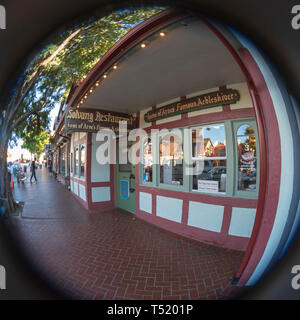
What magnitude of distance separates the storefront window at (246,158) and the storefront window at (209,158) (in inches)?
11.5

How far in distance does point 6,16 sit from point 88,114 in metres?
2.38

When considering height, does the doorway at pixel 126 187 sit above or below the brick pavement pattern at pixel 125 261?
above

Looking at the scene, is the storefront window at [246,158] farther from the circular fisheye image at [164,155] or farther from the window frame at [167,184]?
the window frame at [167,184]

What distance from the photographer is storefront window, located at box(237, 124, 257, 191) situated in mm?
2658

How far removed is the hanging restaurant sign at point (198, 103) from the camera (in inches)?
106

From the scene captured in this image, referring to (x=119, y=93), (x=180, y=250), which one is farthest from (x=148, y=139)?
(x=180, y=250)

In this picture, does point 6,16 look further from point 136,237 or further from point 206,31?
point 136,237

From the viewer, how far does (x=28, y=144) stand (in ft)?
5.95

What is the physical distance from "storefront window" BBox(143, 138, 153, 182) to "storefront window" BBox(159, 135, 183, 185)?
388 mm

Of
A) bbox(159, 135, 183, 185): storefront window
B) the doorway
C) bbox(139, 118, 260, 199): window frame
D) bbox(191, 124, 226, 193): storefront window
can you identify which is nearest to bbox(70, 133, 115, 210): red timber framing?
the doorway

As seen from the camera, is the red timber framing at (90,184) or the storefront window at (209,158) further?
the red timber framing at (90,184)

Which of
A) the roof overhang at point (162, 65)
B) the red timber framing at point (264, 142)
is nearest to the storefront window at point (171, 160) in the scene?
the roof overhang at point (162, 65)

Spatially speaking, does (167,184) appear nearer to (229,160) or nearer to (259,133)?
(229,160)

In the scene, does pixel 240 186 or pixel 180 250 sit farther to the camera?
pixel 240 186
